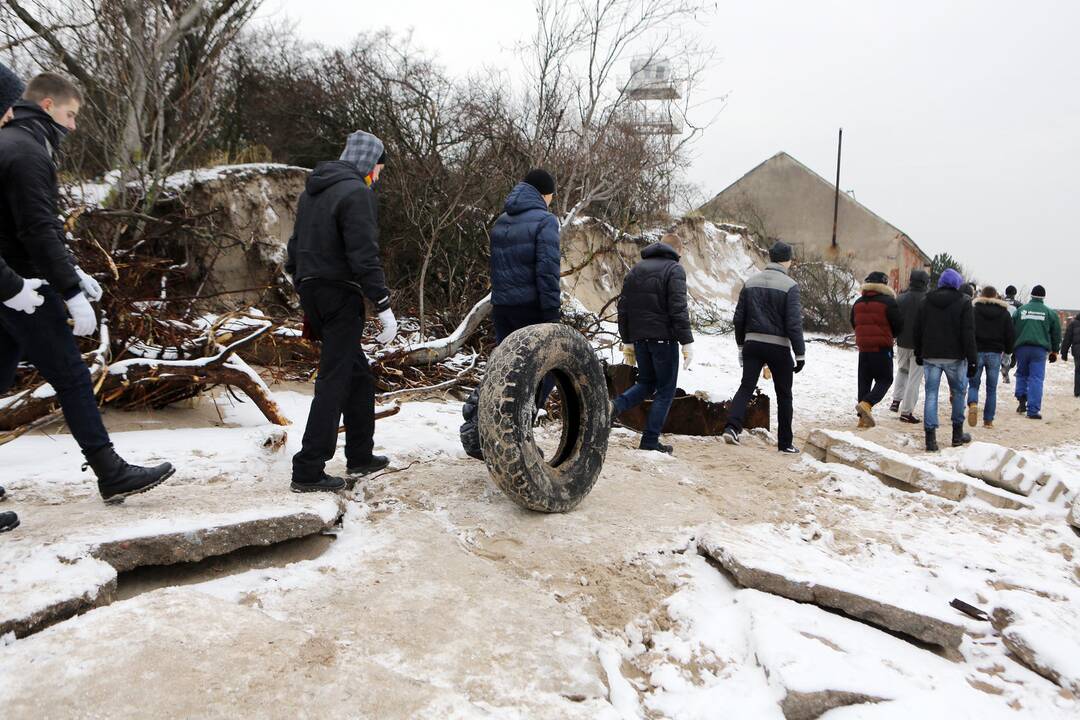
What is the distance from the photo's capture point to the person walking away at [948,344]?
6.88m

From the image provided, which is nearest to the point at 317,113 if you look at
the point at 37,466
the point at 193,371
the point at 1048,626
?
the point at 193,371

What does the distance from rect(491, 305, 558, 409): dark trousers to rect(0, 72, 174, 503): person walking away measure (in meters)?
2.12

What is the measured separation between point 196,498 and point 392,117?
29.0 ft

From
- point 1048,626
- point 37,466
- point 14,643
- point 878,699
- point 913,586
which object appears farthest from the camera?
point 37,466

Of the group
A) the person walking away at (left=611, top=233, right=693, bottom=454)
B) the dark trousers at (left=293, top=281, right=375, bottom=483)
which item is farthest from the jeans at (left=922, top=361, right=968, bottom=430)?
the dark trousers at (left=293, top=281, right=375, bottom=483)

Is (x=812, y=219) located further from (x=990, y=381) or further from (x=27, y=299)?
(x=27, y=299)

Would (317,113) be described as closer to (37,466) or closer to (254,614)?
(37,466)

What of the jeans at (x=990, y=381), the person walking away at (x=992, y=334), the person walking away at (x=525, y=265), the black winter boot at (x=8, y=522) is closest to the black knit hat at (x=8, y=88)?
the black winter boot at (x=8, y=522)

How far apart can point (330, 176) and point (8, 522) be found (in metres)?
2.04

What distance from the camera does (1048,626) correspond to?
295 centimetres

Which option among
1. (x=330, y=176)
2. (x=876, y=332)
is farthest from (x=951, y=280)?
(x=330, y=176)

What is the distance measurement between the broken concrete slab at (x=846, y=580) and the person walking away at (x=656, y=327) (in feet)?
6.32

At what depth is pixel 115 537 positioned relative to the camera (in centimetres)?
269

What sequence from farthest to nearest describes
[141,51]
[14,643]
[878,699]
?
[141,51] → [878,699] → [14,643]
